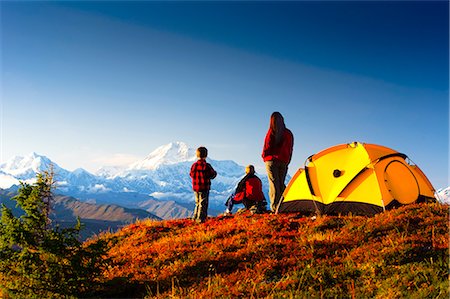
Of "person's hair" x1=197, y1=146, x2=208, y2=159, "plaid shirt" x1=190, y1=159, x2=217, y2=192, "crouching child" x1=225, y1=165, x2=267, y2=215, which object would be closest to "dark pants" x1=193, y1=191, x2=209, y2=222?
"plaid shirt" x1=190, y1=159, x2=217, y2=192

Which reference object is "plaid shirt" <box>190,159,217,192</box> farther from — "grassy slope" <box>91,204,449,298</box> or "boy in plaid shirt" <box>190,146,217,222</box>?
"grassy slope" <box>91,204,449,298</box>

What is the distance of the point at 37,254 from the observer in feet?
26.2

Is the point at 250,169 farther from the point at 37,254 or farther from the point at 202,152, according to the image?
the point at 37,254

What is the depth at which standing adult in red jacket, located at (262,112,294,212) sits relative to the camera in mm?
15539

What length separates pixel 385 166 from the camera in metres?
14.2

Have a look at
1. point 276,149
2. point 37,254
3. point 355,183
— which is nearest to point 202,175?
point 276,149

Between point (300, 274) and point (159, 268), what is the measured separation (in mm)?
3891

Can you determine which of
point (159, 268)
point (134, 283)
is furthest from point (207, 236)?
point (134, 283)

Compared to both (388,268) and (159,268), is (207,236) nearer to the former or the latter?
(159,268)

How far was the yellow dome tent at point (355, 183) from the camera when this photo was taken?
13.7 m

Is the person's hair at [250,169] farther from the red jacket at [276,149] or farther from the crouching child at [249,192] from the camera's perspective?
the red jacket at [276,149]

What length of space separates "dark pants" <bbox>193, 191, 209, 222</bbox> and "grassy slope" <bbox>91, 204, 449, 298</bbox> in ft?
7.56

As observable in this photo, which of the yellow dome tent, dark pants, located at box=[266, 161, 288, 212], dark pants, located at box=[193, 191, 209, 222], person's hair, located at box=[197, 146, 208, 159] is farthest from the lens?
dark pants, located at box=[266, 161, 288, 212]

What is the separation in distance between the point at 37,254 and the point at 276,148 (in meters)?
10.3
